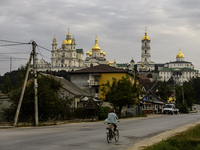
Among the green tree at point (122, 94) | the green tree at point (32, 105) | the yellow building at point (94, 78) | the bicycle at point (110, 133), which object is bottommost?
the bicycle at point (110, 133)

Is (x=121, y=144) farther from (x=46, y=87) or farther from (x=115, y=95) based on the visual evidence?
(x=115, y=95)

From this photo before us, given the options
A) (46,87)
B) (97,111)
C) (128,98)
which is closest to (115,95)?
(128,98)

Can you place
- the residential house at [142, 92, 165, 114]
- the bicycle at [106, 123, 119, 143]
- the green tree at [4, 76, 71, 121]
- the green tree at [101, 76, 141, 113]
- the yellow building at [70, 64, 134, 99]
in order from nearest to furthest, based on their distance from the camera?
the bicycle at [106, 123, 119, 143]
the green tree at [4, 76, 71, 121]
the green tree at [101, 76, 141, 113]
the yellow building at [70, 64, 134, 99]
the residential house at [142, 92, 165, 114]

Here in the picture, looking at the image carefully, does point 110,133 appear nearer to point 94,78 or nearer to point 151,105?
point 94,78

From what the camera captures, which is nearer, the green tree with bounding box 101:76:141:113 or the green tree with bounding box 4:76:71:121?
the green tree with bounding box 4:76:71:121

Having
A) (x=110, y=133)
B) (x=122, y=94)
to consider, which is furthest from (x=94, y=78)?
(x=110, y=133)

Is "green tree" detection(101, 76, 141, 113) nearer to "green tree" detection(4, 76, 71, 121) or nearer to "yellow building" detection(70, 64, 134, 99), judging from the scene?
"yellow building" detection(70, 64, 134, 99)

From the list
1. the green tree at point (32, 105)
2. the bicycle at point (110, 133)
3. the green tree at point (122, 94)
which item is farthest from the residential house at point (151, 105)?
the bicycle at point (110, 133)

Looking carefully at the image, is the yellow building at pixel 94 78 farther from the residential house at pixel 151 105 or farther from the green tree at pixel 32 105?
the green tree at pixel 32 105

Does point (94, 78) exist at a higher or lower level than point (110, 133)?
higher

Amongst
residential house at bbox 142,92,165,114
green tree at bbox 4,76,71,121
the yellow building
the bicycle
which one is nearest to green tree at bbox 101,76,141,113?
the yellow building

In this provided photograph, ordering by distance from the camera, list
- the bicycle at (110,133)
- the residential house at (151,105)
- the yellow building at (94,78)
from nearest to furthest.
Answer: the bicycle at (110,133)
the yellow building at (94,78)
the residential house at (151,105)

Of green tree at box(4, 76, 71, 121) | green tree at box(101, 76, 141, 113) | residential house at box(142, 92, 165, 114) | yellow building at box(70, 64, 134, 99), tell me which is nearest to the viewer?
green tree at box(4, 76, 71, 121)

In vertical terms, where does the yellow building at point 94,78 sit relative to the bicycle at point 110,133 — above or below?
above
